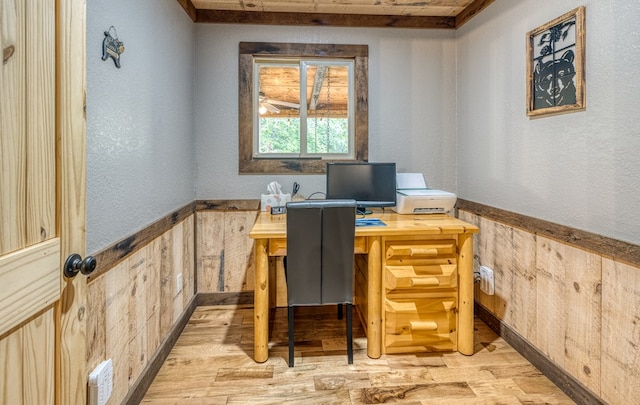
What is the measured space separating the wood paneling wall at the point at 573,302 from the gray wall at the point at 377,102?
862 mm

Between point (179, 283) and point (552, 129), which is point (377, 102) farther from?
point (179, 283)

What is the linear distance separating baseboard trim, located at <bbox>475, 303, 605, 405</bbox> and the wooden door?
2071 millimetres

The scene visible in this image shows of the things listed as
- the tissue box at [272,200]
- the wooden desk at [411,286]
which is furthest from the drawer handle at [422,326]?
the tissue box at [272,200]

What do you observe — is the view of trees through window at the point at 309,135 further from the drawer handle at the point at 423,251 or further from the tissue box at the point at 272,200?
the drawer handle at the point at 423,251

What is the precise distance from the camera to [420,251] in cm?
209

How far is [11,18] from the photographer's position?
0.72 m

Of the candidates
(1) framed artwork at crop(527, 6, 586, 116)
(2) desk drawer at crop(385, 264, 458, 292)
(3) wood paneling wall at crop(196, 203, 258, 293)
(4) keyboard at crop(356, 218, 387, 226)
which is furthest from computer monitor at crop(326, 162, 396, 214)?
(1) framed artwork at crop(527, 6, 586, 116)

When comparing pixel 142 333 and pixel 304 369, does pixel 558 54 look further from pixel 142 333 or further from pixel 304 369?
pixel 142 333

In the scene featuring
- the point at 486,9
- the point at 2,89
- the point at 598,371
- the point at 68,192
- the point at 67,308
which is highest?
the point at 486,9

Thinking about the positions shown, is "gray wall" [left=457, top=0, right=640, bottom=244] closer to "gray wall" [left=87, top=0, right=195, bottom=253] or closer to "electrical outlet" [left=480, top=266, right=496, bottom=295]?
"electrical outlet" [left=480, top=266, right=496, bottom=295]

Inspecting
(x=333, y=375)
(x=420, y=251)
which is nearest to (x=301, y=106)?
(x=420, y=251)

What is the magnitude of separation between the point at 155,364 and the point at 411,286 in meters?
1.50

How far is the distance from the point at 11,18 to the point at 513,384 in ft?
7.90

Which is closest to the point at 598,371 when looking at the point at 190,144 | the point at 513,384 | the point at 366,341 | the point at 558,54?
the point at 513,384
